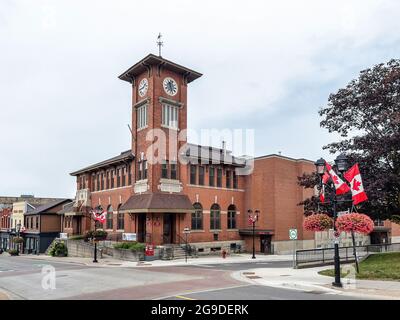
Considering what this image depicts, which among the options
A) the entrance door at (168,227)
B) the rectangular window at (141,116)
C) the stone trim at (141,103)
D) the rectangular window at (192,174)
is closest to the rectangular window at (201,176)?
the rectangular window at (192,174)

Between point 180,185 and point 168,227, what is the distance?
4388 millimetres

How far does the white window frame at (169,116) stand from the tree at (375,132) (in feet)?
54.9

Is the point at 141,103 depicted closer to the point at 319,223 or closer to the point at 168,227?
the point at 168,227

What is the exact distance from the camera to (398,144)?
1030 inches

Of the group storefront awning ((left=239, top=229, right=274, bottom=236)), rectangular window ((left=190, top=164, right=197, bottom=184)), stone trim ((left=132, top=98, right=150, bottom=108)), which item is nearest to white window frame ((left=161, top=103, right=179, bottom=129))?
stone trim ((left=132, top=98, right=150, bottom=108))

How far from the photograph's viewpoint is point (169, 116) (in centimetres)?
4209

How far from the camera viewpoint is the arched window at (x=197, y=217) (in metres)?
43.0

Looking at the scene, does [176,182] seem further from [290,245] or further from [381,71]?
[381,71]

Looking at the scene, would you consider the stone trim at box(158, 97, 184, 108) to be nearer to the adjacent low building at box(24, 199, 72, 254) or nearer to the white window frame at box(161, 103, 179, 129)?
the white window frame at box(161, 103, 179, 129)

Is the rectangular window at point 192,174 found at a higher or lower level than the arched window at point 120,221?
higher

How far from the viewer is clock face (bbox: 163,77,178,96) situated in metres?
42.3

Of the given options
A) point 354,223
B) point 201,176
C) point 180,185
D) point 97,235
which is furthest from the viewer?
point 201,176

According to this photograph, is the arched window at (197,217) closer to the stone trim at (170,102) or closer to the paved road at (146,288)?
the stone trim at (170,102)

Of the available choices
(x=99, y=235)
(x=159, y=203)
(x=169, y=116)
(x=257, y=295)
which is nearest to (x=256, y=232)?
(x=159, y=203)
